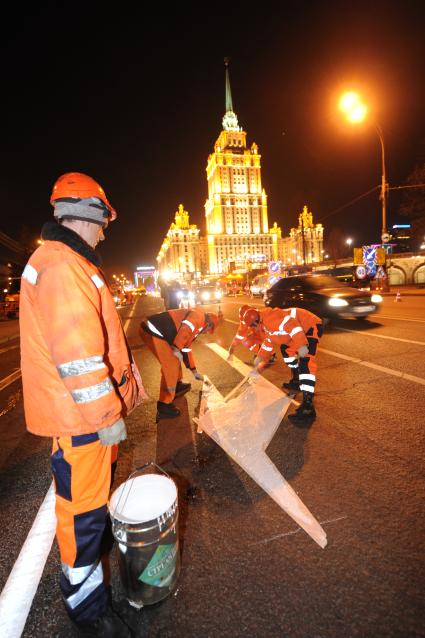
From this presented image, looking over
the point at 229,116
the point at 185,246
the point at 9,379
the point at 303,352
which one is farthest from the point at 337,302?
the point at 229,116

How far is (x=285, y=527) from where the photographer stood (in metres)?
2.20

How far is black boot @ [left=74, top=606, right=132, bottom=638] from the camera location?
160 cm

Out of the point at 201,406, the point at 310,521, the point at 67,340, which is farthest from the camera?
the point at 201,406

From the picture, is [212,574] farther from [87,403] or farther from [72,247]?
[72,247]

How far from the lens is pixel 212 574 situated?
188 cm

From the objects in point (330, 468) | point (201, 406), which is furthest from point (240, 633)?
point (201, 406)

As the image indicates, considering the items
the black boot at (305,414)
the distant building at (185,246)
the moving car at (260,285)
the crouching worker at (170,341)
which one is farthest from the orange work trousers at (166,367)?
the distant building at (185,246)

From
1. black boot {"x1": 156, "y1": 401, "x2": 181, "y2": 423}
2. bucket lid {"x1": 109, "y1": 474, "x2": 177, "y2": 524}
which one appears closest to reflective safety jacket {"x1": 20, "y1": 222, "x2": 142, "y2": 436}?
bucket lid {"x1": 109, "y1": 474, "x2": 177, "y2": 524}

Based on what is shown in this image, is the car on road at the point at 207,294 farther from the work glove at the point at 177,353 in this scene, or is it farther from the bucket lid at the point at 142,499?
the bucket lid at the point at 142,499

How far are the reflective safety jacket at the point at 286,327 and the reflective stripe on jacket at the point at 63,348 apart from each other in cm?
294

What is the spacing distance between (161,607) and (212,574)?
31 centimetres

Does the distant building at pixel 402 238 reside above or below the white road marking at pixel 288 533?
above

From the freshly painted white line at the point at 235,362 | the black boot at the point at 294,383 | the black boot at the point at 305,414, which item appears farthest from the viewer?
the freshly painted white line at the point at 235,362

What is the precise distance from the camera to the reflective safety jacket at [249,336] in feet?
15.8
